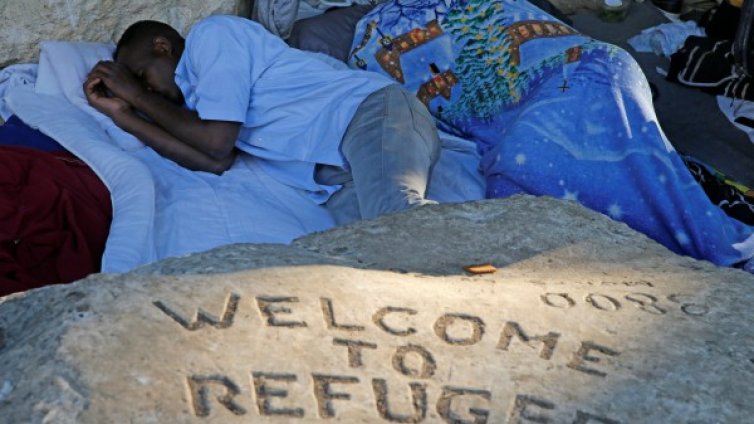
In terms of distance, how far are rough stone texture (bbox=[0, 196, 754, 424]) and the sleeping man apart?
49.9 inches

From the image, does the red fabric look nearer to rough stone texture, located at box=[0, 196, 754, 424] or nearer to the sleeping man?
the sleeping man

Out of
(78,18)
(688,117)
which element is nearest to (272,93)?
(78,18)

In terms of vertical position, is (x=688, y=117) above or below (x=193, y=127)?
below

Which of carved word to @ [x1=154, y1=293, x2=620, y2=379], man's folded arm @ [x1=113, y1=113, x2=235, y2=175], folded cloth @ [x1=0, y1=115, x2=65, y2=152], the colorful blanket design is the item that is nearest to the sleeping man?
man's folded arm @ [x1=113, y1=113, x2=235, y2=175]

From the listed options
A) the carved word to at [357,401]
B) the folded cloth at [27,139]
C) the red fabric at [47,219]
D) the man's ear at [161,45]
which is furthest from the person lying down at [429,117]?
the carved word to at [357,401]

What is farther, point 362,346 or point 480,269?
point 480,269

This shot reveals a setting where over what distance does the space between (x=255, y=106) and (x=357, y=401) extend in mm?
1974

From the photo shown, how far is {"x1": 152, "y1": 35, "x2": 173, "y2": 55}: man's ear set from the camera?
3.35 m

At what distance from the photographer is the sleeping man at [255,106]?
118 inches

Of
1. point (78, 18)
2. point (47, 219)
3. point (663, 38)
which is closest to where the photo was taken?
point (47, 219)

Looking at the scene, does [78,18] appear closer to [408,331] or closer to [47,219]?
[47,219]

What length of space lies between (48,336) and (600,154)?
6.53ft

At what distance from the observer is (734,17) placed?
438 cm

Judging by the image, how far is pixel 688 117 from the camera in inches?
156
